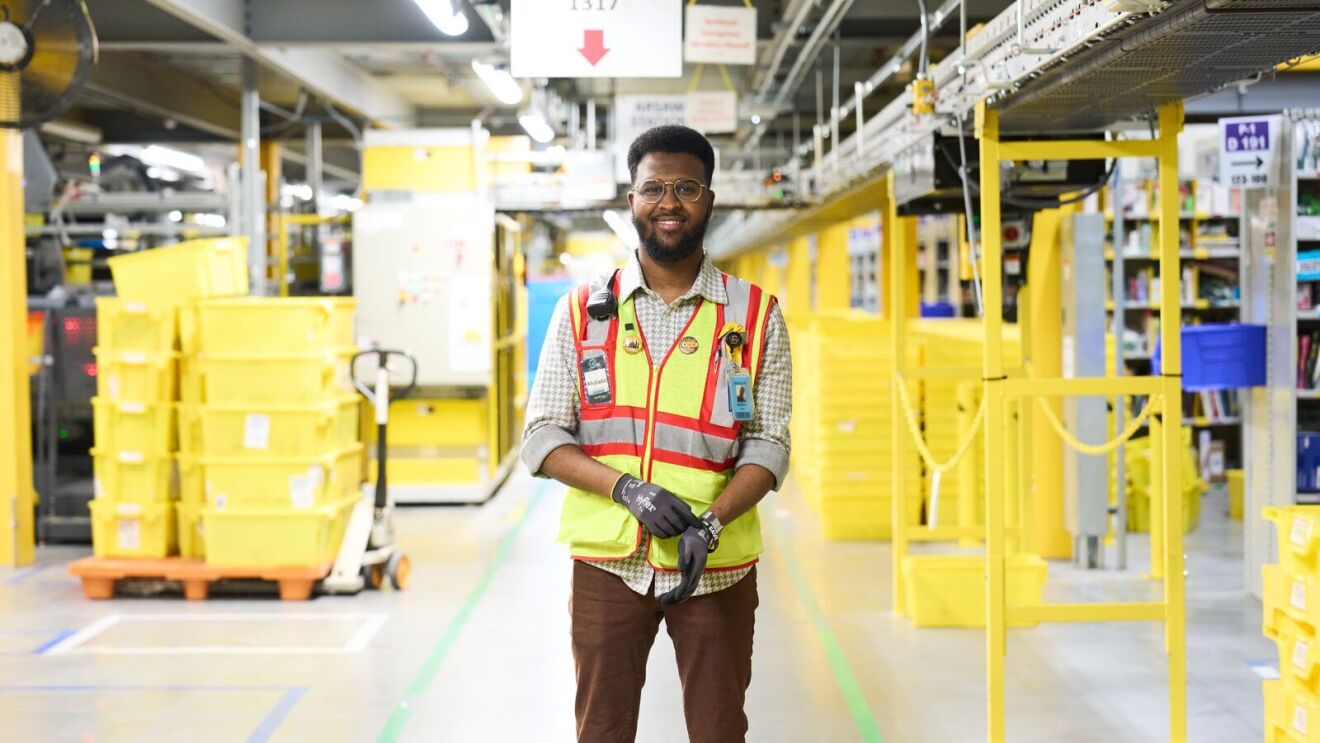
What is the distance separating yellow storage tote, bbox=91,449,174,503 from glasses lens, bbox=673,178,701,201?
579 cm

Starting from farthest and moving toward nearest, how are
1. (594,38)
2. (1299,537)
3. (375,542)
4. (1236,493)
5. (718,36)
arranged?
(1236,493) < (375,542) < (718,36) < (594,38) < (1299,537)

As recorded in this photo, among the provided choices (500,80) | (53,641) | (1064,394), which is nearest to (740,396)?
(1064,394)

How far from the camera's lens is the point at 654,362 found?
257cm

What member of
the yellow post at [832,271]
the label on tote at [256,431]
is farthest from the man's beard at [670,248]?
the yellow post at [832,271]

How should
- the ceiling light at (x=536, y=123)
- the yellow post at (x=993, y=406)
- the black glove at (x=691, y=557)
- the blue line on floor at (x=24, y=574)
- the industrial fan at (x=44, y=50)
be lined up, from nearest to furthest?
the black glove at (x=691, y=557) < the yellow post at (x=993, y=406) < the industrial fan at (x=44, y=50) < the blue line on floor at (x=24, y=574) < the ceiling light at (x=536, y=123)

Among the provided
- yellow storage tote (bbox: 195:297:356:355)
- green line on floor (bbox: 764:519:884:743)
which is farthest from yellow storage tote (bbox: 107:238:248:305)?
green line on floor (bbox: 764:519:884:743)

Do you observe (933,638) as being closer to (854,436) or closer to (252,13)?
(854,436)

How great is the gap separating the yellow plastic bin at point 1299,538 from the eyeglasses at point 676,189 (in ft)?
7.47

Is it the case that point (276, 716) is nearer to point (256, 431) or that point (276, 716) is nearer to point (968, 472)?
point (256, 431)

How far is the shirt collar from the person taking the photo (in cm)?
259

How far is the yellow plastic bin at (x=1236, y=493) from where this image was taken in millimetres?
9875

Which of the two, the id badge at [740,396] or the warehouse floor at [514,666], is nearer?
the id badge at [740,396]

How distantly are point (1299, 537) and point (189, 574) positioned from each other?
5721 millimetres

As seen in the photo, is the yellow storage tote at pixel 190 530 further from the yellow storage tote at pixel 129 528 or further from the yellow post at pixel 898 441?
the yellow post at pixel 898 441
